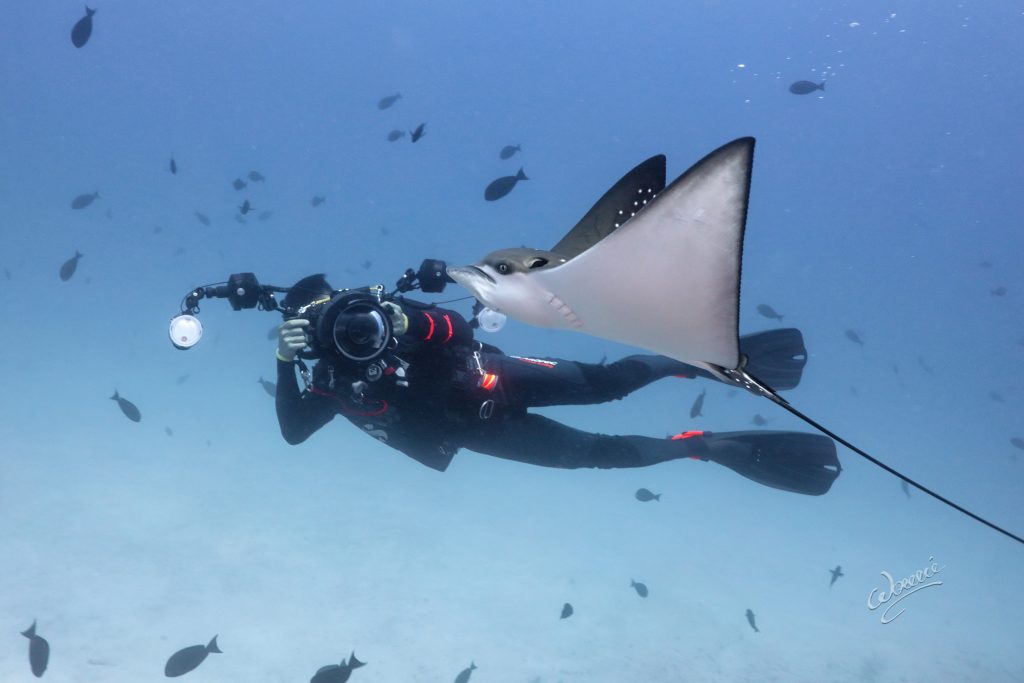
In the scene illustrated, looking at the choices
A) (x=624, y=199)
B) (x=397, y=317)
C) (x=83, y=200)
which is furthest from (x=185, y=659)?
(x=83, y=200)

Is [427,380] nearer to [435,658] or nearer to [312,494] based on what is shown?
[435,658]

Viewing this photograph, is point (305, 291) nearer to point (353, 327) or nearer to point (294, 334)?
point (294, 334)

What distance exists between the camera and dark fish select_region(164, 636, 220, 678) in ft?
16.2

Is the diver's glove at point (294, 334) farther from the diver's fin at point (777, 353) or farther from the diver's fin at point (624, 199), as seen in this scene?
the diver's fin at point (777, 353)

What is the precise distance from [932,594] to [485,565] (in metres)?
13.4

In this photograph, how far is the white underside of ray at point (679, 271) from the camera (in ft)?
6.30

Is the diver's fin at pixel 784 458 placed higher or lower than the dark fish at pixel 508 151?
lower

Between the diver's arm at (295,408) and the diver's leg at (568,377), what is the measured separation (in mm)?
1647

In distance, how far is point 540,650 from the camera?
8.48 metres

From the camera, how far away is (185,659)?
498 centimetres

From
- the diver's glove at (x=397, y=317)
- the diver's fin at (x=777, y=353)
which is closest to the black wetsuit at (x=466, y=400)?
the diver's glove at (x=397, y=317)

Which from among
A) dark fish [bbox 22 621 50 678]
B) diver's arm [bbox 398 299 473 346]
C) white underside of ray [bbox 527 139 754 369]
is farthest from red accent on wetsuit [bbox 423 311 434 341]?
dark fish [bbox 22 621 50 678]

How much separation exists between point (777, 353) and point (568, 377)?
2.62 m

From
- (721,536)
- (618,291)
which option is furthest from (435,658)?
(721,536)
